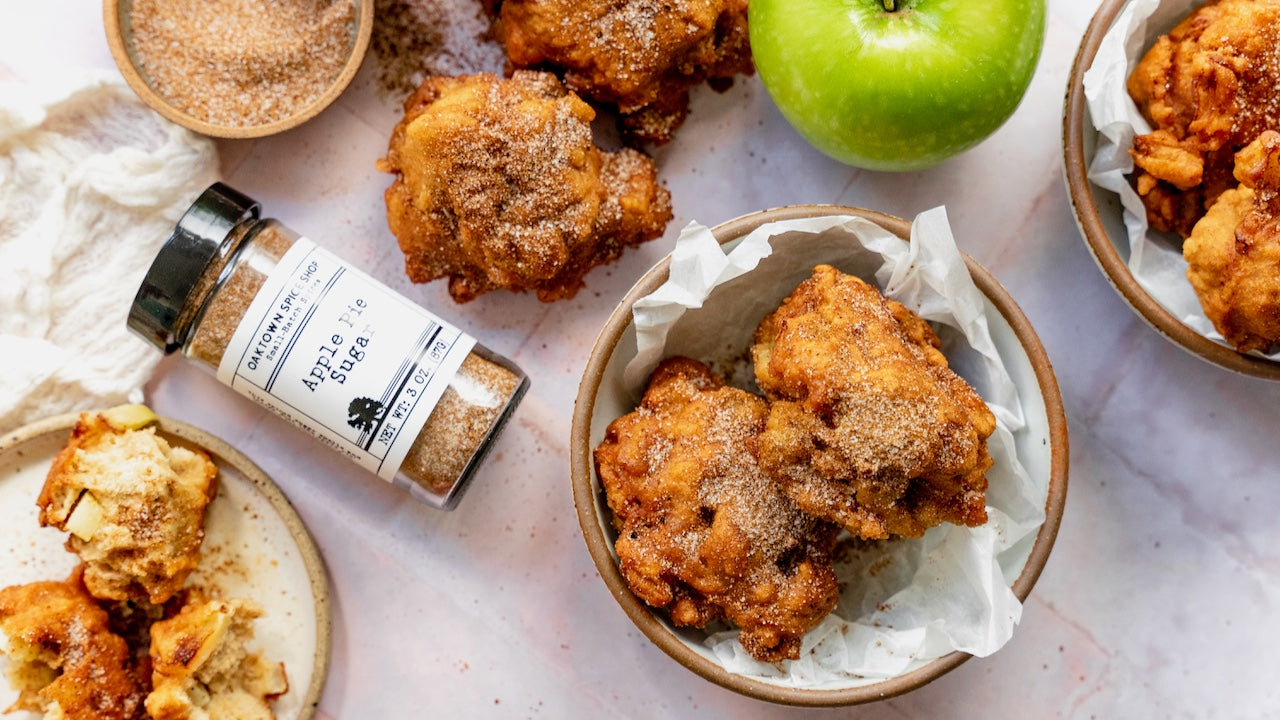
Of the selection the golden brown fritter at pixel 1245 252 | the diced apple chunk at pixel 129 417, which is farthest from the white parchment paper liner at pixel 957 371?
the diced apple chunk at pixel 129 417

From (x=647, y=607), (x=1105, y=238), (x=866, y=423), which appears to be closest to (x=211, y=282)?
(x=647, y=607)

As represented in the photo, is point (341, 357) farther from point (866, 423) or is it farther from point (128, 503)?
point (866, 423)

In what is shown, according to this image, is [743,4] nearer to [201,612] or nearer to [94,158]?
[94,158]

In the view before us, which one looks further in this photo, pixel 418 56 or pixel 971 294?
pixel 418 56

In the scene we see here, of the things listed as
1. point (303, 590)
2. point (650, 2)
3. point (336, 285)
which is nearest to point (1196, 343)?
point (650, 2)

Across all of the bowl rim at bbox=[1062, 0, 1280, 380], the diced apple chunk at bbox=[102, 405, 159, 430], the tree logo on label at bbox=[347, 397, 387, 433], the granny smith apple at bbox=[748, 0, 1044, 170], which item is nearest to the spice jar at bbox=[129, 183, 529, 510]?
the tree logo on label at bbox=[347, 397, 387, 433]

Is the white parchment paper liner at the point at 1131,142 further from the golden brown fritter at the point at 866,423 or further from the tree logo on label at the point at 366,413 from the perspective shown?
the tree logo on label at the point at 366,413
